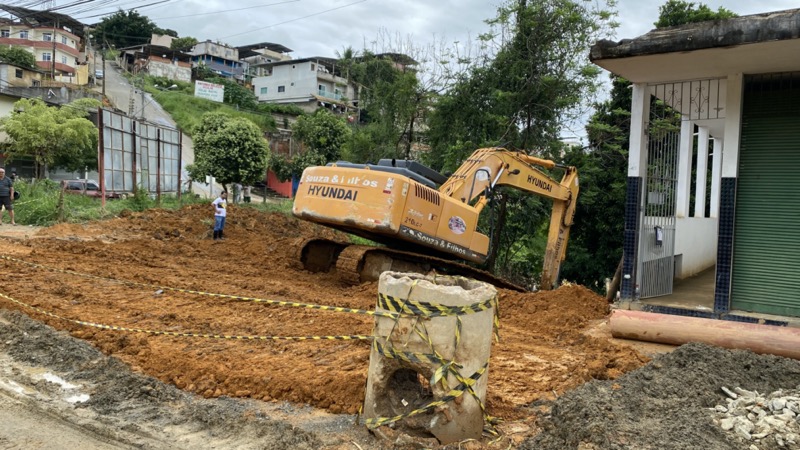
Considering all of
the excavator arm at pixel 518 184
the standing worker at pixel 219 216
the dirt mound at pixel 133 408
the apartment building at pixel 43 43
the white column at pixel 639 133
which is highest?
the apartment building at pixel 43 43

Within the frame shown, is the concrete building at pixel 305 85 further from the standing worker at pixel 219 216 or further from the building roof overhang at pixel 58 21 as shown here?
the standing worker at pixel 219 216

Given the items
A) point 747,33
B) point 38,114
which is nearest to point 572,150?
point 747,33

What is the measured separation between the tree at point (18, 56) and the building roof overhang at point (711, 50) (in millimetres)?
58168

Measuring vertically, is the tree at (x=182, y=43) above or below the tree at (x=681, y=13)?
above

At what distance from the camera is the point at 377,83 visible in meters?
21.9

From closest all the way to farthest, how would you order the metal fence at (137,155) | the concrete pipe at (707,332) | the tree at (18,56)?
1. the concrete pipe at (707,332)
2. the metal fence at (137,155)
3. the tree at (18,56)

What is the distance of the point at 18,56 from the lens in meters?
55.2

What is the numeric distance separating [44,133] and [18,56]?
37167 millimetres

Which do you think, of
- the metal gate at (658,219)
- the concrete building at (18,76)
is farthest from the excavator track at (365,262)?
the concrete building at (18,76)

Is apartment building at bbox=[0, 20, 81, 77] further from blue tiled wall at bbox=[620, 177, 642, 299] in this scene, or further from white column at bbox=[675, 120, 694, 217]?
blue tiled wall at bbox=[620, 177, 642, 299]

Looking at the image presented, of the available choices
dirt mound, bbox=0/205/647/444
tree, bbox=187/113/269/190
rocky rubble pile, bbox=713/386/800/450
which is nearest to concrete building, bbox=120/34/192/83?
tree, bbox=187/113/269/190

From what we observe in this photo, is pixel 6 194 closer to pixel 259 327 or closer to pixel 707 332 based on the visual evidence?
pixel 259 327

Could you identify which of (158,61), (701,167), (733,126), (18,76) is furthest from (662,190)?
(158,61)

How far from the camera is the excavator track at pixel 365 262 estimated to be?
11.3 metres
